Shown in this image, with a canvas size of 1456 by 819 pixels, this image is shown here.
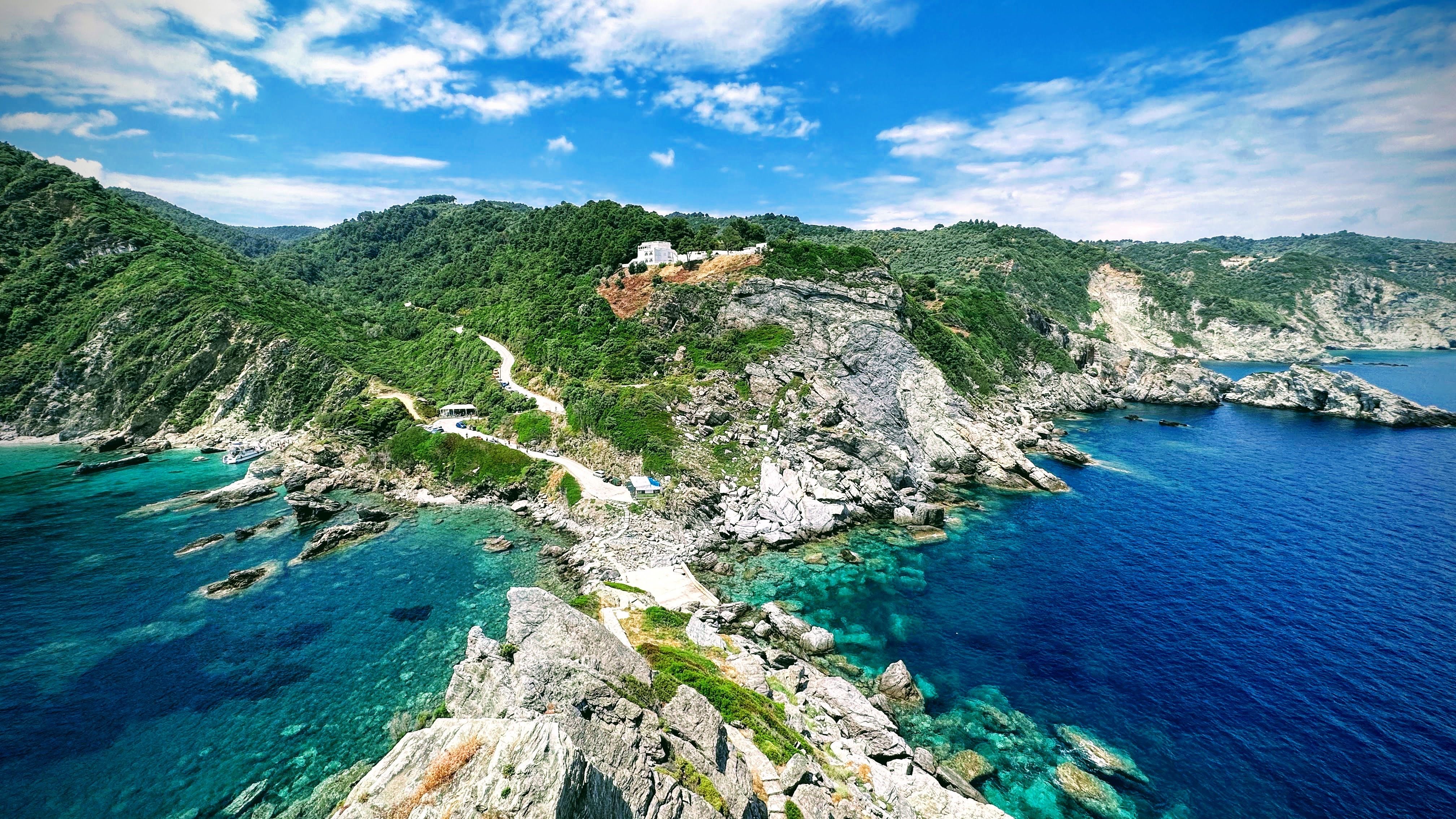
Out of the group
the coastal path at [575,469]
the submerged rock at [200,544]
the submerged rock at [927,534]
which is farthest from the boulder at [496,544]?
the submerged rock at [927,534]

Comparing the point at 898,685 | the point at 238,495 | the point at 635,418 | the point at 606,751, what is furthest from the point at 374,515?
the point at 898,685

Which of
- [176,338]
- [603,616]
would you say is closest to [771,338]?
[603,616]

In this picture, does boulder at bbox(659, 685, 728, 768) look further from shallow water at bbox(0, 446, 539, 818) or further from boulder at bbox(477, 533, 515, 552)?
boulder at bbox(477, 533, 515, 552)

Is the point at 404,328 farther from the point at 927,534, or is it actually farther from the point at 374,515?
the point at 927,534

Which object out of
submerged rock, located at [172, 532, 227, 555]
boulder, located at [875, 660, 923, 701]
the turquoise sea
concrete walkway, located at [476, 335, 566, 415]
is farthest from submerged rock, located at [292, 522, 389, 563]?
boulder, located at [875, 660, 923, 701]

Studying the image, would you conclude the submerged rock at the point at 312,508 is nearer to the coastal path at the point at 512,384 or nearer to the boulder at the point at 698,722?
the coastal path at the point at 512,384
